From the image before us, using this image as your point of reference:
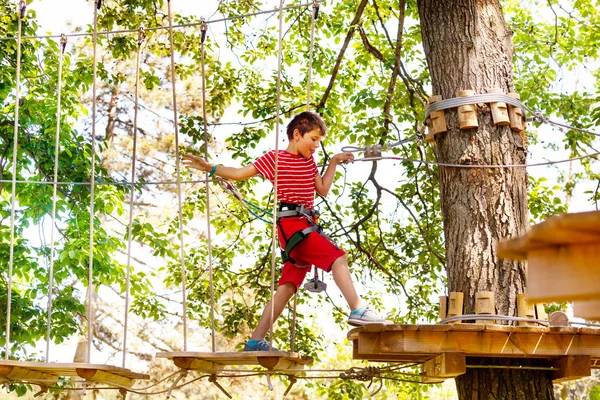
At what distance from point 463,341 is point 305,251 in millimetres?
850

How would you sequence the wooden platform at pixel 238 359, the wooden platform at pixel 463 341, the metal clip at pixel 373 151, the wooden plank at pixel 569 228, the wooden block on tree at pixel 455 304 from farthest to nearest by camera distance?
the metal clip at pixel 373 151, the wooden block on tree at pixel 455 304, the wooden platform at pixel 238 359, the wooden platform at pixel 463 341, the wooden plank at pixel 569 228

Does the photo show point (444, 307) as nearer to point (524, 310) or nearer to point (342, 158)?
point (524, 310)

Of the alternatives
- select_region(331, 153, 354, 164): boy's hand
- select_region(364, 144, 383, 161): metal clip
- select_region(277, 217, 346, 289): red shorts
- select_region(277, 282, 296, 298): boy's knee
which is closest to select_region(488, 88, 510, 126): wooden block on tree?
select_region(364, 144, 383, 161): metal clip

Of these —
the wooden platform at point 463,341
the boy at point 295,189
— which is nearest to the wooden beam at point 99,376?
the boy at point 295,189

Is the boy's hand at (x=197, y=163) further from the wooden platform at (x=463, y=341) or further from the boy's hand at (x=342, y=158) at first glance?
the wooden platform at (x=463, y=341)

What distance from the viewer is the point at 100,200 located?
6.56m

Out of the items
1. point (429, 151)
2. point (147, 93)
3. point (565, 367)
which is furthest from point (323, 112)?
point (147, 93)

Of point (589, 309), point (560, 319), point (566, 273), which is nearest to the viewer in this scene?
point (566, 273)

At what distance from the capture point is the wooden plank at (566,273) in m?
1.45

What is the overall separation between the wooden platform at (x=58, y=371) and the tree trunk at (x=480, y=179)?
1.40 m

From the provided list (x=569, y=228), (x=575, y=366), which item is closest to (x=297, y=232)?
(x=575, y=366)

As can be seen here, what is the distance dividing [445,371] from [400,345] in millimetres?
185

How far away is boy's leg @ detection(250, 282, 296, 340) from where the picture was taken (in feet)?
12.5

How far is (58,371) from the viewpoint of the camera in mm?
3678
